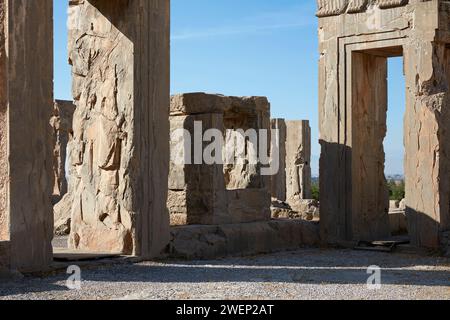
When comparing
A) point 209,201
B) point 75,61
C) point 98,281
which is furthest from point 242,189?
point 98,281

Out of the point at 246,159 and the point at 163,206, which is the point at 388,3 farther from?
the point at 163,206

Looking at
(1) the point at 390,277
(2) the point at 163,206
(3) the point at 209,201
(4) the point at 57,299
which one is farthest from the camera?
(3) the point at 209,201

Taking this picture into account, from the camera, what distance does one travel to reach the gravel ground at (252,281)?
7180 mm

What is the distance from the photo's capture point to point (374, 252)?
11602 millimetres

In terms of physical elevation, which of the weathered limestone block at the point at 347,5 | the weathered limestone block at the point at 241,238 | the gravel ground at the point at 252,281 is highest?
the weathered limestone block at the point at 347,5

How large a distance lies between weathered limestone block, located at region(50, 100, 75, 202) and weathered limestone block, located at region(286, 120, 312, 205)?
665 centimetres

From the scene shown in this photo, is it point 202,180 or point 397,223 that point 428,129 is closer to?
point 397,223

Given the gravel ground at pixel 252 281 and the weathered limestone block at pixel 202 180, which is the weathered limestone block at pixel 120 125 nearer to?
the gravel ground at pixel 252 281

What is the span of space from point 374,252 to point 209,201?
2474mm

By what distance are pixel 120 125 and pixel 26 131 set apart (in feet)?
5.75

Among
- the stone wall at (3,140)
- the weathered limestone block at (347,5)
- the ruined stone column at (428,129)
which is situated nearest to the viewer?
the stone wall at (3,140)

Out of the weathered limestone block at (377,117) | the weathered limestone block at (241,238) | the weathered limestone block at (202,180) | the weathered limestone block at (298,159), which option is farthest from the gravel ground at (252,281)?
the weathered limestone block at (298,159)

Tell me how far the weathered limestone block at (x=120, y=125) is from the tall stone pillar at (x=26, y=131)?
4.45ft

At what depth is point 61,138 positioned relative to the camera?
19.9 m
